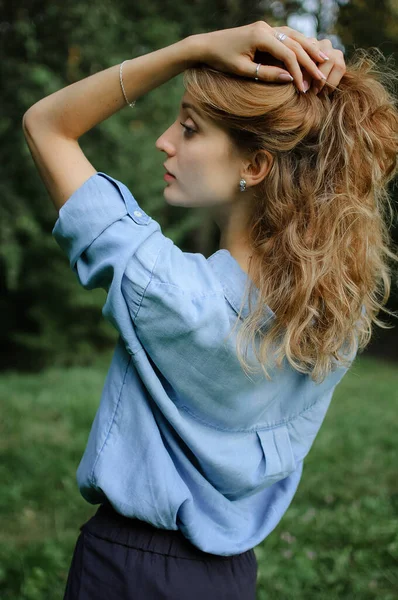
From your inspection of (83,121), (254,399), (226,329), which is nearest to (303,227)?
(226,329)

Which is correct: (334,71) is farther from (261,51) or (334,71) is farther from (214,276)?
(214,276)

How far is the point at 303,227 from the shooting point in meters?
1.54

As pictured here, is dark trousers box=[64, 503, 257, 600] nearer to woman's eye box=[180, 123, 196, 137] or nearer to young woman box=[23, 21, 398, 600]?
young woman box=[23, 21, 398, 600]

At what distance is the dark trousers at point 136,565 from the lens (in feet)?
4.91

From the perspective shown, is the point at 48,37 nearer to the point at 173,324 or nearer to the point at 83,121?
the point at 83,121

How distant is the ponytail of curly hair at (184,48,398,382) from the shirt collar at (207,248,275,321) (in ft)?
0.05

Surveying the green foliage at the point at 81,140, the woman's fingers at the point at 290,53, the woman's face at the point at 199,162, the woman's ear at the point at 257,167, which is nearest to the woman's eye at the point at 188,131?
the woman's face at the point at 199,162

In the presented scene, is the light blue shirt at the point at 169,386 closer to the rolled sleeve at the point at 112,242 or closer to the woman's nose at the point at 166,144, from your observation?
the rolled sleeve at the point at 112,242

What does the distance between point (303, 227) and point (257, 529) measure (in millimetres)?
786

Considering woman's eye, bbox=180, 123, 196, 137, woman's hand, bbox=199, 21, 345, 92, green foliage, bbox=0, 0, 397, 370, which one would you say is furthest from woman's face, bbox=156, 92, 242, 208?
green foliage, bbox=0, 0, 397, 370

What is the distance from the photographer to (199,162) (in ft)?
5.18

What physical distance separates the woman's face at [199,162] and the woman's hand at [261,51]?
0.45ft

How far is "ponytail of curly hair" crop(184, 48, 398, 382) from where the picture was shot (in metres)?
1.48

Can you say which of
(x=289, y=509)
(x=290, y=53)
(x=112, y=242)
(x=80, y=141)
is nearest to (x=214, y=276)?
(x=112, y=242)
